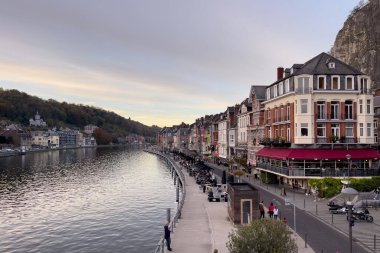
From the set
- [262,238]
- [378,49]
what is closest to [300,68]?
[262,238]

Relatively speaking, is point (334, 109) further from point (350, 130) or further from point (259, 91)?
point (259, 91)

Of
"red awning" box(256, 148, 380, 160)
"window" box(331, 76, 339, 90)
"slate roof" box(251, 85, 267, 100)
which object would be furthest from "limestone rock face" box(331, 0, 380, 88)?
"red awning" box(256, 148, 380, 160)

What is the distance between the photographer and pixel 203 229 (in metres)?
29.9

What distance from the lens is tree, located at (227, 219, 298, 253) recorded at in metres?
17.8

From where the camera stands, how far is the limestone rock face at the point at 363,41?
104 m

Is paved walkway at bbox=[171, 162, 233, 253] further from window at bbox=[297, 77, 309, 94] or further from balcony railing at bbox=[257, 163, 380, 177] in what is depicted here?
window at bbox=[297, 77, 309, 94]

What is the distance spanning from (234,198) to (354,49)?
97375 mm

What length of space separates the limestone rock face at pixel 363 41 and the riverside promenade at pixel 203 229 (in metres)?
78.9

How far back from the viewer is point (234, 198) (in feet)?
101

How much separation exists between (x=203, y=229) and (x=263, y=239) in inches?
499

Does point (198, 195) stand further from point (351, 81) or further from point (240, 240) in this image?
point (240, 240)

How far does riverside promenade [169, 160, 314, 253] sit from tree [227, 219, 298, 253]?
6375 millimetres

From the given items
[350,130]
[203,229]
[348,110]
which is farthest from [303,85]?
[203,229]

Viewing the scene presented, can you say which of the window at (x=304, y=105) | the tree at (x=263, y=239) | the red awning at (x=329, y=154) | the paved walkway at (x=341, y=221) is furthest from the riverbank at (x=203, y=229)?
the window at (x=304, y=105)
